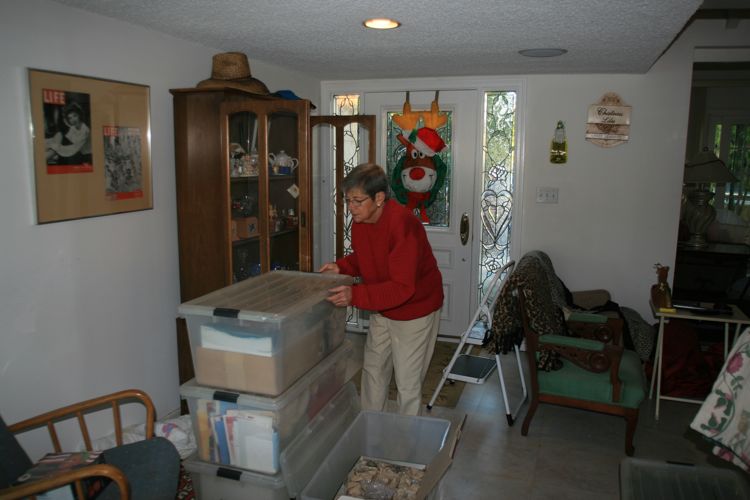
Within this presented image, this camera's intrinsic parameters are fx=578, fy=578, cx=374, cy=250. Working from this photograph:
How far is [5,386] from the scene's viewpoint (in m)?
2.33

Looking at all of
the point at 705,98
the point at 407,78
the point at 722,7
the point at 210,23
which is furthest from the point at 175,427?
the point at 705,98

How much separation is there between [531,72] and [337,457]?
3.50m

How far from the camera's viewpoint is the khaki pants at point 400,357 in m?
2.73

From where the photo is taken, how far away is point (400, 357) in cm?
275

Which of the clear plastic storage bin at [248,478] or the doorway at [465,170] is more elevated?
the doorway at [465,170]

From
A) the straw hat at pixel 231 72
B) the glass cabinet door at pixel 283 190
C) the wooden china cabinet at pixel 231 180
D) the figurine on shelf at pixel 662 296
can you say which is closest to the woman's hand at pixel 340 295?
the wooden china cabinet at pixel 231 180

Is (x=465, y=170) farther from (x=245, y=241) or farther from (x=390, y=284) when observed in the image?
(x=390, y=284)

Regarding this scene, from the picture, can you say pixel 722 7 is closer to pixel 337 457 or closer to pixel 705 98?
pixel 705 98

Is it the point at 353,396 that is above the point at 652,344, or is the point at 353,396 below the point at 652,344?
above

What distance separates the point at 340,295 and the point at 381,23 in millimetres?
1396

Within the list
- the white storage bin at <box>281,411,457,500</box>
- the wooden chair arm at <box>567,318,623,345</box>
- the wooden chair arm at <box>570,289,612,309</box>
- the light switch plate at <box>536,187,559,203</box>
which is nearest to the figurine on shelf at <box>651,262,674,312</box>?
the wooden chair arm at <box>567,318,623,345</box>

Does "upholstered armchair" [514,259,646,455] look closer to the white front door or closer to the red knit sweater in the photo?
the red knit sweater

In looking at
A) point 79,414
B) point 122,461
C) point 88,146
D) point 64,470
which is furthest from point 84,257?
point 64,470

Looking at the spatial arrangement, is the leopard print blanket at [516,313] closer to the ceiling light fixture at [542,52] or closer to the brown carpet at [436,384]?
the brown carpet at [436,384]
